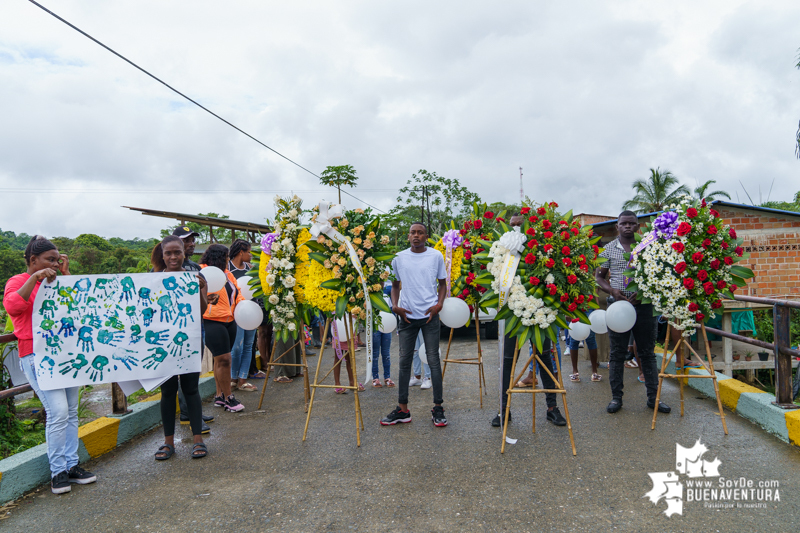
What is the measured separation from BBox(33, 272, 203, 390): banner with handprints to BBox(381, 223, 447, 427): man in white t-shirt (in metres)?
2.04

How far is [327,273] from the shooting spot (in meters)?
4.84

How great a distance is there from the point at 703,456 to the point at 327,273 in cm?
373

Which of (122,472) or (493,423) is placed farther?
(493,423)

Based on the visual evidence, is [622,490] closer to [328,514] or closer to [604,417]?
[604,417]

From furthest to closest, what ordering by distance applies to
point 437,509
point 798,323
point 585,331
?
point 798,323, point 585,331, point 437,509

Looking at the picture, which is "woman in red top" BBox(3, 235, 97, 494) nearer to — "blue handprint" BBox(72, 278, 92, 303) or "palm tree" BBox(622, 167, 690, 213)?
"blue handprint" BBox(72, 278, 92, 303)

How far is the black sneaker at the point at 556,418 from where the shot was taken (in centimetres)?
494

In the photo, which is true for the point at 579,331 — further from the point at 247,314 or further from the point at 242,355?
the point at 242,355

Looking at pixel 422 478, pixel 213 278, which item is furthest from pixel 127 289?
pixel 422 478

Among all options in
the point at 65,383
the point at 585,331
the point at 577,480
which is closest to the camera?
the point at 577,480

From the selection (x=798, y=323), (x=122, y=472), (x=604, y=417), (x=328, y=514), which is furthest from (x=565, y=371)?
(x=798, y=323)

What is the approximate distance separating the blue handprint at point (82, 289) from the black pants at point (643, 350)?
535 centimetres

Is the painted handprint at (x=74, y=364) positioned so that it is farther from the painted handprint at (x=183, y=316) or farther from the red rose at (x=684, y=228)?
the red rose at (x=684, y=228)

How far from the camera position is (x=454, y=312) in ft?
17.0
